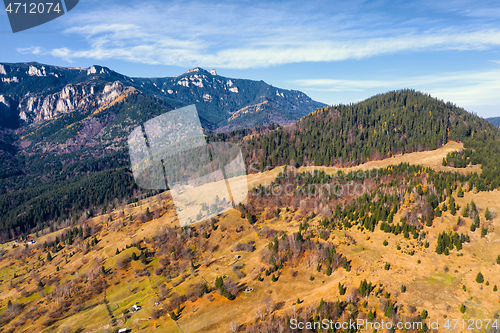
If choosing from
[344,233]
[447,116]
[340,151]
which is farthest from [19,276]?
[447,116]

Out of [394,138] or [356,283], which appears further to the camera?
[394,138]
